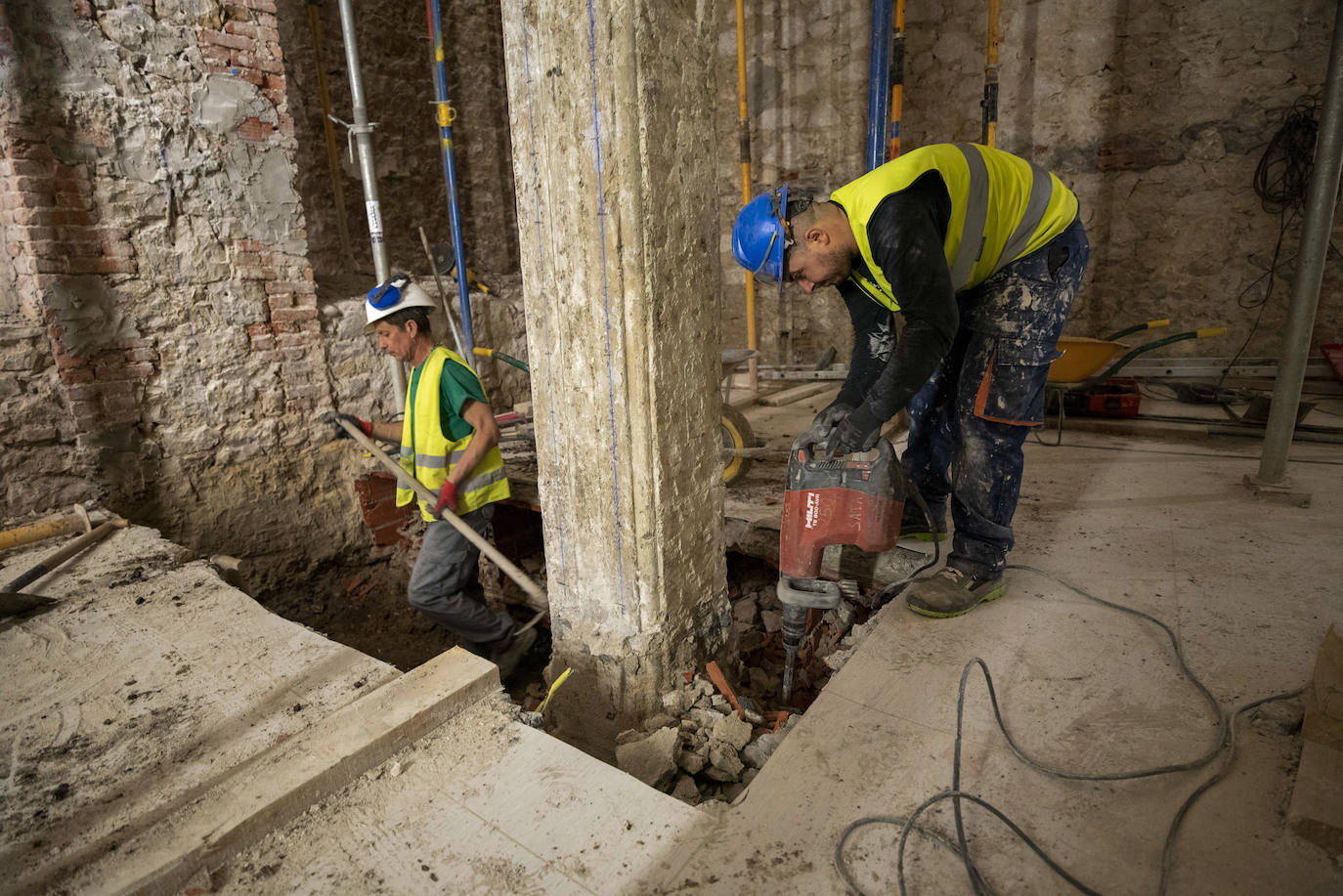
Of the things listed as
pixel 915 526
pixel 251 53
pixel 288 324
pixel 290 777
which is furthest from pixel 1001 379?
pixel 251 53

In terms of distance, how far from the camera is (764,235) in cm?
212

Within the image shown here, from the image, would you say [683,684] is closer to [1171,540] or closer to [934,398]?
[934,398]

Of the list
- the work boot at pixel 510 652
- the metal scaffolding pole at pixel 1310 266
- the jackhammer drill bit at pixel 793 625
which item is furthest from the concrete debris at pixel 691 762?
the metal scaffolding pole at pixel 1310 266

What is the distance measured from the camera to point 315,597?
4.17 m

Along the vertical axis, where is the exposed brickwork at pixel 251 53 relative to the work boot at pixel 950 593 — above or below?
above

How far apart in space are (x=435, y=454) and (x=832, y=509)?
180cm

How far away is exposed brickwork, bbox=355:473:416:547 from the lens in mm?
4320

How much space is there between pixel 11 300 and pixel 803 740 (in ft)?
12.3

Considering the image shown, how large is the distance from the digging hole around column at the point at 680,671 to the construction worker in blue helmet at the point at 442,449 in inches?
24.7

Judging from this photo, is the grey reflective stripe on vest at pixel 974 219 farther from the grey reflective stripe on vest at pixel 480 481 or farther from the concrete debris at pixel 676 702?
the grey reflective stripe on vest at pixel 480 481

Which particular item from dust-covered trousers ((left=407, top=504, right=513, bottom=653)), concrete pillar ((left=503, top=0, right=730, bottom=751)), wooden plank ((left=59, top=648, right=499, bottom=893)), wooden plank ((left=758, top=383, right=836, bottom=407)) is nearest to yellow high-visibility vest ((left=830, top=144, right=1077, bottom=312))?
concrete pillar ((left=503, top=0, right=730, bottom=751))

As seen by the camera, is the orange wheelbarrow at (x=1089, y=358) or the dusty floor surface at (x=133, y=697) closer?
the dusty floor surface at (x=133, y=697)

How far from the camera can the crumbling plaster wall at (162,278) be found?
3117 millimetres

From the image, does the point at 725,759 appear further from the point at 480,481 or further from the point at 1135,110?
the point at 1135,110
